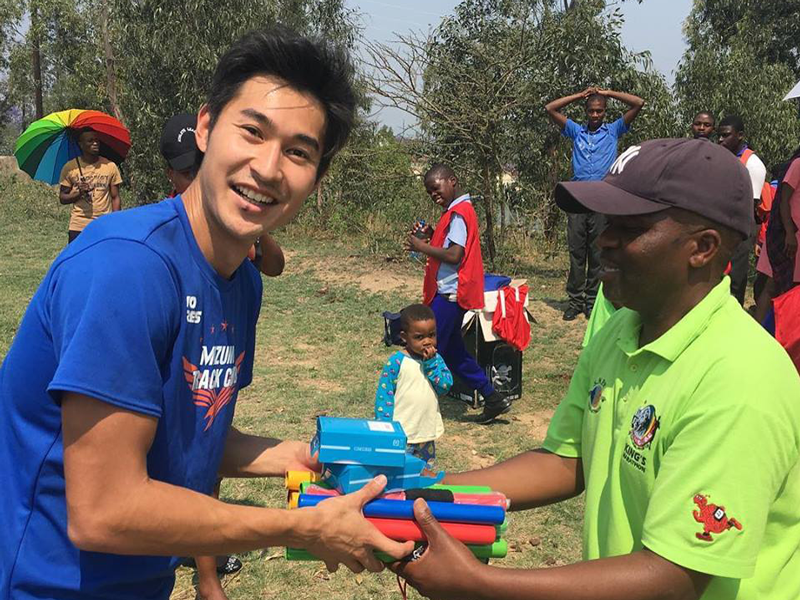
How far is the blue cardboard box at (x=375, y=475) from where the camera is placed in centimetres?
194

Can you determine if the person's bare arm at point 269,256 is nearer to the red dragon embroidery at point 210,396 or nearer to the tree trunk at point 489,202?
the red dragon embroidery at point 210,396

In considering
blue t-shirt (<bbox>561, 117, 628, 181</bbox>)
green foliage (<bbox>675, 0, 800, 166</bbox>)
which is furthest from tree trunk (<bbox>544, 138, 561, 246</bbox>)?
green foliage (<bbox>675, 0, 800, 166</bbox>)

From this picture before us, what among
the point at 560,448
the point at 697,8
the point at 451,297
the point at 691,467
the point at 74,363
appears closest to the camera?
the point at 74,363

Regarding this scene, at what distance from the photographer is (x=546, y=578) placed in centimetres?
164

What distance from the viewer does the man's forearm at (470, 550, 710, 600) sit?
1.56 metres

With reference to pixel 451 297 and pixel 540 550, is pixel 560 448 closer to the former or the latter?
pixel 540 550

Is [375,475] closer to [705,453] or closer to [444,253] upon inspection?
[705,453]

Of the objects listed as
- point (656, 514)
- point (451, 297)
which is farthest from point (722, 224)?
point (451, 297)

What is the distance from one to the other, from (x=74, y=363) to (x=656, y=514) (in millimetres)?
1165

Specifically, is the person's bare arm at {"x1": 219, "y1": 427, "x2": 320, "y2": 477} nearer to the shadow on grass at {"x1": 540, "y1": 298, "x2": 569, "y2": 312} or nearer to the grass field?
the grass field

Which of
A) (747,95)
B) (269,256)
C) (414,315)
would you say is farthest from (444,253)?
(747,95)

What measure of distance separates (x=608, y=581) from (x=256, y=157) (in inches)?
47.3

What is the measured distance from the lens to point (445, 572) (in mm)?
1770

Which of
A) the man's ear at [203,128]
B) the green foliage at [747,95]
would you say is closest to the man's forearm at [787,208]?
the man's ear at [203,128]
